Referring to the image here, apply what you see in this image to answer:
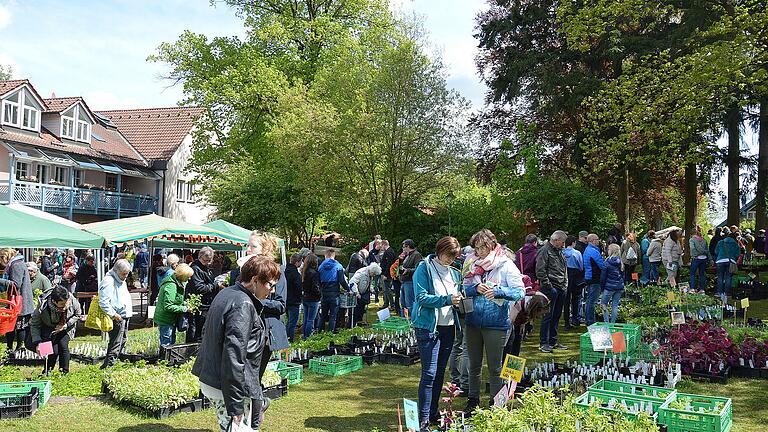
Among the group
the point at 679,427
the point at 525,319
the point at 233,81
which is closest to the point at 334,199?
the point at 233,81

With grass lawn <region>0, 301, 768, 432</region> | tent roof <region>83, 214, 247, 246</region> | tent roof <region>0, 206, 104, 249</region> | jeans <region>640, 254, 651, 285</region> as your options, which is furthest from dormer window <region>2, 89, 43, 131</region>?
jeans <region>640, 254, 651, 285</region>

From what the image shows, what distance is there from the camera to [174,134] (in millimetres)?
39938

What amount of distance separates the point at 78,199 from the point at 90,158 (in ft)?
7.93

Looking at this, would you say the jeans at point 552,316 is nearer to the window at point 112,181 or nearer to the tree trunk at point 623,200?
the tree trunk at point 623,200

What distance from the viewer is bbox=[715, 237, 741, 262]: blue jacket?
14.6 meters

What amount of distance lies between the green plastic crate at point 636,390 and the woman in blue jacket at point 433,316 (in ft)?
4.87

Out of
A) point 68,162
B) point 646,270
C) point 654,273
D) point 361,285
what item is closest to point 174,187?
point 68,162

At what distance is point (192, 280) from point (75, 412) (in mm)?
3092

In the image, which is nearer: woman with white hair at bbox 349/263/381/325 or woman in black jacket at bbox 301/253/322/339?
woman in black jacket at bbox 301/253/322/339

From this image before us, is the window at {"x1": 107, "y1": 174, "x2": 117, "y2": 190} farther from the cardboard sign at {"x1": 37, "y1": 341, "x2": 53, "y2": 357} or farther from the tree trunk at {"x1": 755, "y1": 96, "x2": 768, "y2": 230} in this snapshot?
the tree trunk at {"x1": 755, "y1": 96, "x2": 768, "y2": 230}

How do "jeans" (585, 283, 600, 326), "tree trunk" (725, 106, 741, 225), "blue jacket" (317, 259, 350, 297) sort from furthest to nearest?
"tree trunk" (725, 106, 741, 225) < "blue jacket" (317, 259, 350, 297) < "jeans" (585, 283, 600, 326)

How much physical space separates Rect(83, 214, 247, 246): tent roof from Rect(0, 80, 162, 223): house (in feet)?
54.7

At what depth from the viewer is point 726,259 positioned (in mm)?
14695

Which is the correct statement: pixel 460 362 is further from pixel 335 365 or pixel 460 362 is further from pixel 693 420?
pixel 693 420
